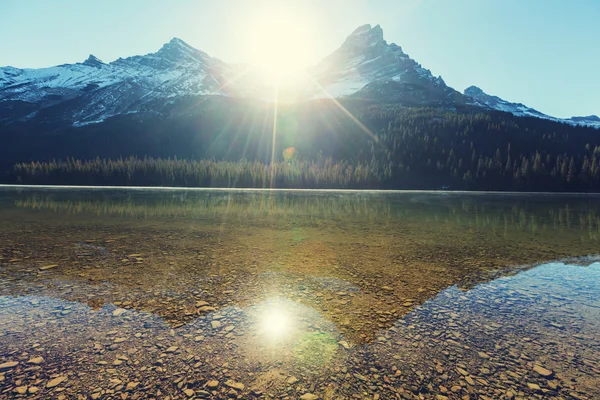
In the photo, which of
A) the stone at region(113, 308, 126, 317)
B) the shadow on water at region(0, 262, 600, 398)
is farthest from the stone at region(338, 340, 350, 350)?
the stone at region(113, 308, 126, 317)

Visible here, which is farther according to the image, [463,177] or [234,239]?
[463,177]

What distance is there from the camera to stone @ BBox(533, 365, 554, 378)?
24.0ft

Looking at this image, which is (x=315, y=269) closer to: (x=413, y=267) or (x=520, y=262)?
(x=413, y=267)

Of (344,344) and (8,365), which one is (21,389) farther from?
(344,344)

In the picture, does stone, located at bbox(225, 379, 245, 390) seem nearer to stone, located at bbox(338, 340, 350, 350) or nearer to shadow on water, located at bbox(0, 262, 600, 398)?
shadow on water, located at bbox(0, 262, 600, 398)

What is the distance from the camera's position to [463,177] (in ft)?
597

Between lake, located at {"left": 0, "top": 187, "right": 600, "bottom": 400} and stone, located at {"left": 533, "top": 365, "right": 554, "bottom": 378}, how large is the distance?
9 centimetres

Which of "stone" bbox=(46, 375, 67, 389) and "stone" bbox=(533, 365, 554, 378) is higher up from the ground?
"stone" bbox=(46, 375, 67, 389)

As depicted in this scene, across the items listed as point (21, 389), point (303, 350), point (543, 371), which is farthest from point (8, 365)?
point (543, 371)

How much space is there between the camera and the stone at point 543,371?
24.0 feet

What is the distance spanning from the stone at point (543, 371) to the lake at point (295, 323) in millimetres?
94

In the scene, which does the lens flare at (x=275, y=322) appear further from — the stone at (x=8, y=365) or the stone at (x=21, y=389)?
the stone at (x=8, y=365)

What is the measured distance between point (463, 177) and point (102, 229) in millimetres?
191972

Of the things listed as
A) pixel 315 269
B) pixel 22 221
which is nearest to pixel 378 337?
pixel 315 269
